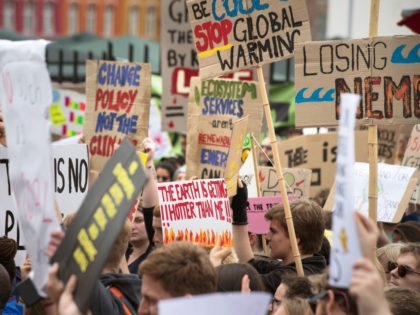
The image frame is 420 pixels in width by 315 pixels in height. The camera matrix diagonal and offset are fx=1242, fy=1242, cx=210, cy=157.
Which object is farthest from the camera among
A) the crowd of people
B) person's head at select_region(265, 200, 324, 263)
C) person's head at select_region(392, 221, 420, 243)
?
person's head at select_region(392, 221, 420, 243)

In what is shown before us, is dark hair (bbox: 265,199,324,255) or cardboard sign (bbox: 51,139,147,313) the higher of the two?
cardboard sign (bbox: 51,139,147,313)

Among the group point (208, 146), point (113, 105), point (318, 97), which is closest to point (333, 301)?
point (318, 97)

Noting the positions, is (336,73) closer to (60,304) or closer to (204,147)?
(204,147)

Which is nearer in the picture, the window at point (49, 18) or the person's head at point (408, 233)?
the person's head at point (408, 233)

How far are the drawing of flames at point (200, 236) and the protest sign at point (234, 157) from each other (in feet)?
1.12

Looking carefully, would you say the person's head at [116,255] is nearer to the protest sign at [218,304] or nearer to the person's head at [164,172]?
the protest sign at [218,304]

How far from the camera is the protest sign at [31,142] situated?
4.21 meters

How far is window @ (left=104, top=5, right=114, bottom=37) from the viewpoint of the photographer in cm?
7394

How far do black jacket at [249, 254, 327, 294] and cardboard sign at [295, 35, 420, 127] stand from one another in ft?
2.41

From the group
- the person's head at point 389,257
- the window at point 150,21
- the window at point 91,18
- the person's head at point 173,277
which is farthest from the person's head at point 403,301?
the window at point 150,21

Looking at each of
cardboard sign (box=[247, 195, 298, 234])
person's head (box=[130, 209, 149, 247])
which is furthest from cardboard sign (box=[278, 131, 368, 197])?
person's head (box=[130, 209, 149, 247])

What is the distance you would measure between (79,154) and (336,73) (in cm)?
181

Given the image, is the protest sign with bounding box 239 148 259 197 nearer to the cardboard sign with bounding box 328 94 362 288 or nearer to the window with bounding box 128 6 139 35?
the cardboard sign with bounding box 328 94 362 288

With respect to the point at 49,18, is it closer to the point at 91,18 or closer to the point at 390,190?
the point at 91,18
